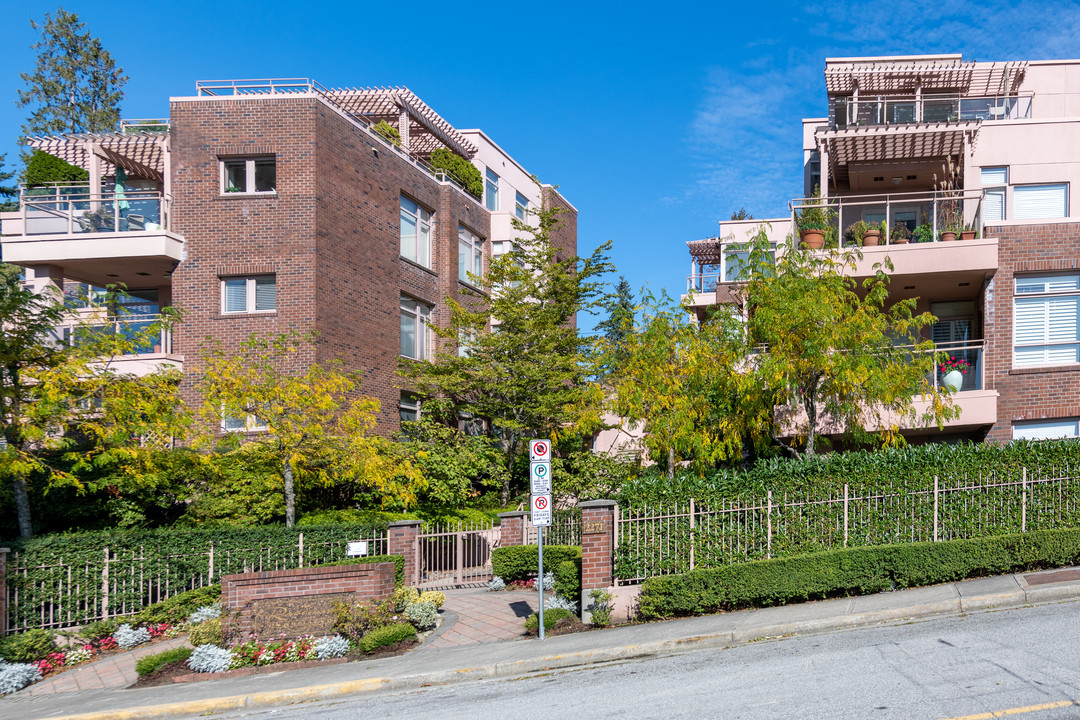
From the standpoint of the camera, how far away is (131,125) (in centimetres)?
2292

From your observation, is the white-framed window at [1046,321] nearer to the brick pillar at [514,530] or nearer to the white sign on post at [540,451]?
the brick pillar at [514,530]

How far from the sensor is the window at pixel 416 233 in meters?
25.4

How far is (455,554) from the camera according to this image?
19594 millimetres

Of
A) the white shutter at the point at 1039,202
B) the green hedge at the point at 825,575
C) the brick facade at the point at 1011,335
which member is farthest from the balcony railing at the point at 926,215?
the green hedge at the point at 825,575

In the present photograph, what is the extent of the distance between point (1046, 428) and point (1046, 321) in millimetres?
2515

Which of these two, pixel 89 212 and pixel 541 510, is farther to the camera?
pixel 89 212

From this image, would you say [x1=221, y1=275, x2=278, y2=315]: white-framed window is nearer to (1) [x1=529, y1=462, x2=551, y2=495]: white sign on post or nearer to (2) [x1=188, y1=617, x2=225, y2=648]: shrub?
(2) [x1=188, y1=617, x2=225, y2=648]: shrub

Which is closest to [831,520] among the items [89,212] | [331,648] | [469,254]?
[331,648]

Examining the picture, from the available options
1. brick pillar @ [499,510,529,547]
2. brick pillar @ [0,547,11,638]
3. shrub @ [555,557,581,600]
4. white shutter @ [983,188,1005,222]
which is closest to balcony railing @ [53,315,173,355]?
brick pillar @ [0,547,11,638]

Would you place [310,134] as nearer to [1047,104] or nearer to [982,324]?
[982,324]

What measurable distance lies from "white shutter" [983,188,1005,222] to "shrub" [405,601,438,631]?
16221mm

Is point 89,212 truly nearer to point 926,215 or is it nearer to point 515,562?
point 515,562

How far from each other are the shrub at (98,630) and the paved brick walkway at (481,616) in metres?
5.67

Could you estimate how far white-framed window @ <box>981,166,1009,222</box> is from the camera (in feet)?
62.3
